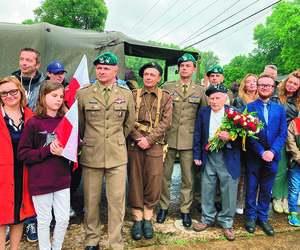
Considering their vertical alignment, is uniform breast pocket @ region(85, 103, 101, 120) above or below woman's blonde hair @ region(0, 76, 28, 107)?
below

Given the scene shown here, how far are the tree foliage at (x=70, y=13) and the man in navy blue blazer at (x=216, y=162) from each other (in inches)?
876

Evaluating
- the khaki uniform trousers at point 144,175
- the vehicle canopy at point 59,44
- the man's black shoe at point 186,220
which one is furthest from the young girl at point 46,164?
the vehicle canopy at point 59,44

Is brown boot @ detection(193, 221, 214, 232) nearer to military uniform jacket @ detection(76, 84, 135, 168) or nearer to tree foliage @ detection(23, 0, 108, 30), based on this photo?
military uniform jacket @ detection(76, 84, 135, 168)

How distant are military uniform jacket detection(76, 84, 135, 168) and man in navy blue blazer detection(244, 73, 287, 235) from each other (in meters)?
1.92

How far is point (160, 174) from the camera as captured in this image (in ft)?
9.98

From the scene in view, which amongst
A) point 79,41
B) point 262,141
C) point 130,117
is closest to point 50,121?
point 130,117

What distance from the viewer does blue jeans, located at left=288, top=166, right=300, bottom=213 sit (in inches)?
137

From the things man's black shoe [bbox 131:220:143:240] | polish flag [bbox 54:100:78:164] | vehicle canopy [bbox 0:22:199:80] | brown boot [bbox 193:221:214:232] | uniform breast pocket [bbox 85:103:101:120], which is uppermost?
vehicle canopy [bbox 0:22:199:80]

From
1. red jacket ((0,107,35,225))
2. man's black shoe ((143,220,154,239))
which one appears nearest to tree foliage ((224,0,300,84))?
man's black shoe ((143,220,154,239))

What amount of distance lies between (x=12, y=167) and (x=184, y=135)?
2.23 meters

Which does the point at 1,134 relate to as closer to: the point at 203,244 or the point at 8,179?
the point at 8,179

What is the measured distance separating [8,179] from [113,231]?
124 cm

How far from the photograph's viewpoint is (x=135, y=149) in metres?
2.98

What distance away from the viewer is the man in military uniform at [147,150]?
117 inches
